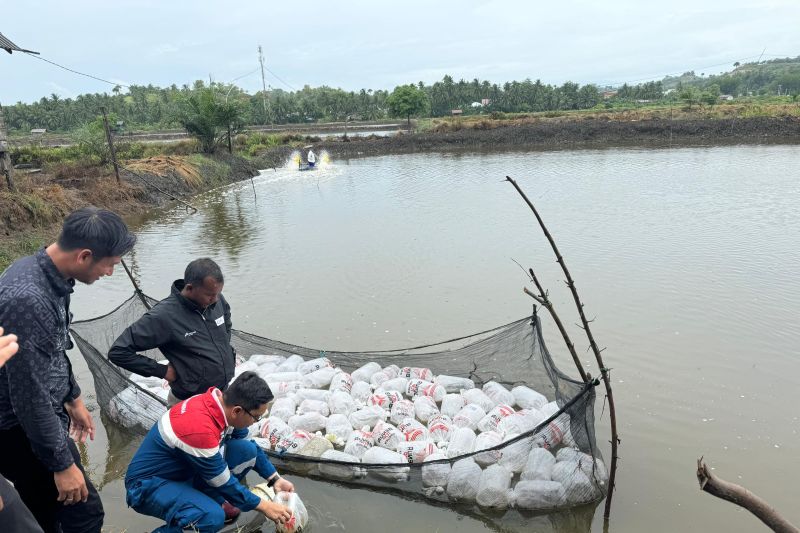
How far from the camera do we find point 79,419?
2514mm

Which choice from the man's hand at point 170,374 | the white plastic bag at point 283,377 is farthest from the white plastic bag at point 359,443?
the man's hand at point 170,374

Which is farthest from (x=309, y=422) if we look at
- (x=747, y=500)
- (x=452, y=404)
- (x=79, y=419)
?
(x=747, y=500)

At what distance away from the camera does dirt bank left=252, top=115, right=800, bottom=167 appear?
94.1ft

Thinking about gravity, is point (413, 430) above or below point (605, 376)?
below

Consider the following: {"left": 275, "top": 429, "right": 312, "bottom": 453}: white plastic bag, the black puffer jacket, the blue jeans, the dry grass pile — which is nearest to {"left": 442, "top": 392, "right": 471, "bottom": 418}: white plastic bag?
{"left": 275, "top": 429, "right": 312, "bottom": 453}: white plastic bag

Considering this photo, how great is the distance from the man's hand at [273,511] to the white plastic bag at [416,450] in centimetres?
129

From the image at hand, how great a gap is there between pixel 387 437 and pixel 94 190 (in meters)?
13.3

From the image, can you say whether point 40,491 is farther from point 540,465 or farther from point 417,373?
point 417,373

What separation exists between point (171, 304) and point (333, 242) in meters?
8.03

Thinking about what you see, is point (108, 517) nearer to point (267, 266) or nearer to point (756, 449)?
point (756, 449)

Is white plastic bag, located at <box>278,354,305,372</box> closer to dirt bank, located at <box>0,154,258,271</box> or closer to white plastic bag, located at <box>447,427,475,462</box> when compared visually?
white plastic bag, located at <box>447,427,475,462</box>

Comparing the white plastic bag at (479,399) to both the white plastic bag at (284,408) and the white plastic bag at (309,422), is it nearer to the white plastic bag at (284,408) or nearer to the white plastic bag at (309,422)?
the white plastic bag at (309,422)

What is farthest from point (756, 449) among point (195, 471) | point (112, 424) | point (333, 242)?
point (333, 242)

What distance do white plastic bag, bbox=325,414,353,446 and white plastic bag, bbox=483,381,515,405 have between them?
118 centimetres
